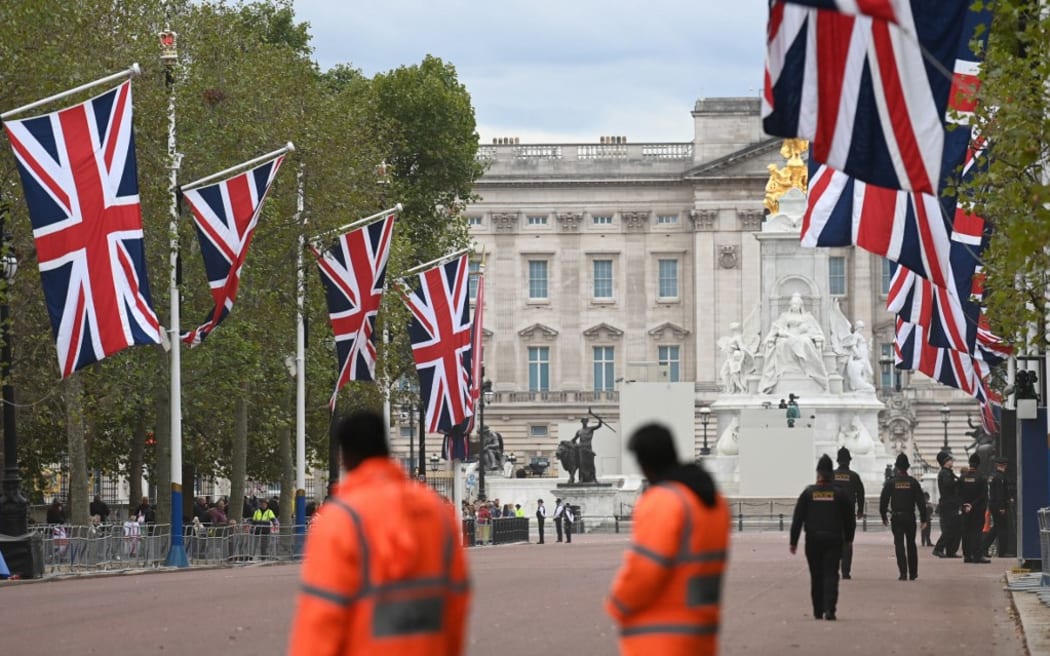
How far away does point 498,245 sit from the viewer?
11512 cm

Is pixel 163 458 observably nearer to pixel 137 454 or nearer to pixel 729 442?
pixel 137 454

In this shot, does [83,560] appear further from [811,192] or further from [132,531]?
[811,192]

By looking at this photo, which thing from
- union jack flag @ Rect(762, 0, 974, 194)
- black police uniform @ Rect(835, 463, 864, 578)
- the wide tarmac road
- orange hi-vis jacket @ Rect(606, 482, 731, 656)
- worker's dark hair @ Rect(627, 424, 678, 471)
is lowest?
the wide tarmac road

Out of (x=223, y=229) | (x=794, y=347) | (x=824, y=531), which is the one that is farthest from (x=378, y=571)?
(x=794, y=347)

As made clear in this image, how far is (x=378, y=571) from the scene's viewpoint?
716 cm

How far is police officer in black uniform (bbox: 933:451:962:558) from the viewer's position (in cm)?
3438

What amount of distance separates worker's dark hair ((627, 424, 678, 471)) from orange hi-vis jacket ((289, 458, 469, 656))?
5.46 feet

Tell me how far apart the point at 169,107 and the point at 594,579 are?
11.9m

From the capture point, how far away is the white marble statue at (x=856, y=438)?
69125 millimetres

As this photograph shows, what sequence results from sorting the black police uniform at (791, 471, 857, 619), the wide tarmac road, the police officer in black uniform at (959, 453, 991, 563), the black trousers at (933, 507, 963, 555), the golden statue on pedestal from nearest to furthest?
1. the wide tarmac road
2. the black police uniform at (791, 471, 857, 619)
3. the police officer in black uniform at (959, 453, 991, 563)
4. the black trousers at (933, 507, 963, 555)
5. the golden statue on pedestal

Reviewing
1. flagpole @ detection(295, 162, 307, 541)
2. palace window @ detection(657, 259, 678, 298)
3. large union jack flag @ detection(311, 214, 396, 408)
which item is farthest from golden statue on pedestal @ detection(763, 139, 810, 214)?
palace window @ detection(657, 259, 678, 298)

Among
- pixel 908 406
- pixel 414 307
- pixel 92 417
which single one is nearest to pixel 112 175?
pixel 414 307

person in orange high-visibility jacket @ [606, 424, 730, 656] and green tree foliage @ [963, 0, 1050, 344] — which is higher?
green tree foliage @ [963, 0, 1050, 344]

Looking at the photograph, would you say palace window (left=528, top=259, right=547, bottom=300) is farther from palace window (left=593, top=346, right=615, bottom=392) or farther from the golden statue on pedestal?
the golden statue on pedestal
